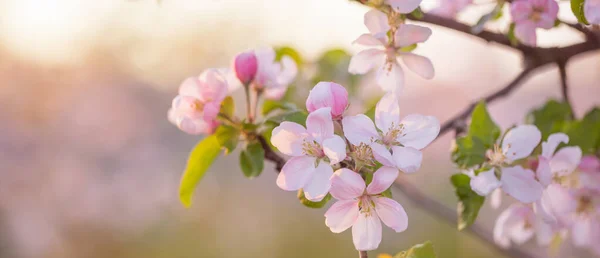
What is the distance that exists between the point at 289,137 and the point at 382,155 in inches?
3.0

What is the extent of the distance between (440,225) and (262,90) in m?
2.84

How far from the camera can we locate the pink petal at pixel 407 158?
0.43m

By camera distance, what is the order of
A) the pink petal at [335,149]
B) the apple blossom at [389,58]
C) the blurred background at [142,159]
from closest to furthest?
the pink petal at [335,149] → the apple blossom at [389,58] → the blurred background at [142,159]

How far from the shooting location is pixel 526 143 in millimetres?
537

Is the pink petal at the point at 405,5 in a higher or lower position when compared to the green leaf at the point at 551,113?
higher

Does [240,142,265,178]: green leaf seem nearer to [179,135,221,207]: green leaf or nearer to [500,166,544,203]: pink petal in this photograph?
[179,135,221,207]: green leaf

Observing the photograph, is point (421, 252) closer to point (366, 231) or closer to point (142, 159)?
point (366, 231)

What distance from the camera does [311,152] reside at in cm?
46

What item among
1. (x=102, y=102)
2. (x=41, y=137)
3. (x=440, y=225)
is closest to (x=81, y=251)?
(x=41, y=137)

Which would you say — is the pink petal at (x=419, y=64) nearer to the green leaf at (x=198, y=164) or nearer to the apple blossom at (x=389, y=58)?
the apple blossom at (x=389, y=58)

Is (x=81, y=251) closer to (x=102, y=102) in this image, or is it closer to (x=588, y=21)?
(x=102, y=102)

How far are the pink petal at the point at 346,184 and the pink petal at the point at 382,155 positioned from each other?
0.8 inches

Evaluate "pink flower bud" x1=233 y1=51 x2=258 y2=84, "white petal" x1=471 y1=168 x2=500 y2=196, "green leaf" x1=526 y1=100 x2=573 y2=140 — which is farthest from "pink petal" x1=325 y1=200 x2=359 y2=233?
"green leaf" x1=526 y1=100 x2=573 y2=140

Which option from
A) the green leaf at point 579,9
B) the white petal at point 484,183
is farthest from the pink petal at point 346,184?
the green leaf at point 579,9
